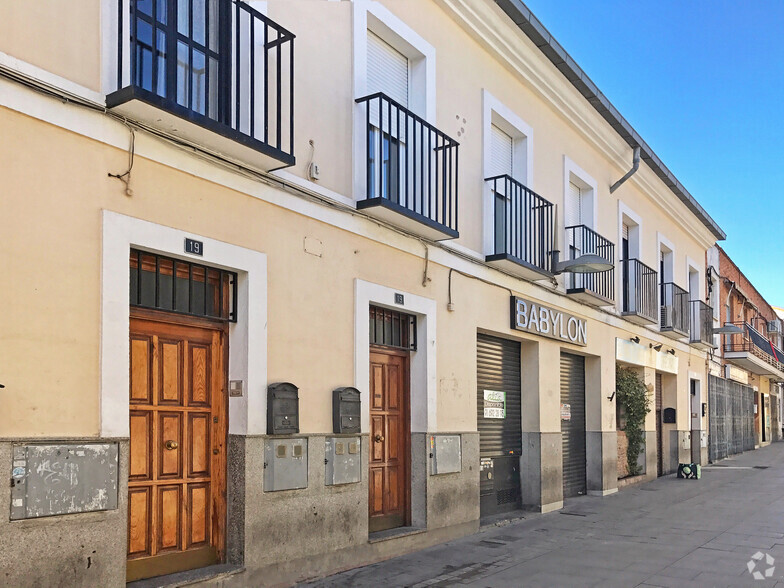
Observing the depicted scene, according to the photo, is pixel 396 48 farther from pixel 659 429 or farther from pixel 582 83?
pixel 659 429

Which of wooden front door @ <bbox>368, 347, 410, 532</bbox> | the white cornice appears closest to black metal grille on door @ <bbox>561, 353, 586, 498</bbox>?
the white cornice

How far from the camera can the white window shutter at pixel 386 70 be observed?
8453 mm

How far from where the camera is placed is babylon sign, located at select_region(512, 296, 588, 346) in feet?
35.5

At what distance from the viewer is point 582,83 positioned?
1240 cm

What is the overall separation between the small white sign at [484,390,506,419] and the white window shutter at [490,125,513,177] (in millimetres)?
2937

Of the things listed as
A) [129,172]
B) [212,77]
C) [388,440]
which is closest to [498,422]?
[388,440]

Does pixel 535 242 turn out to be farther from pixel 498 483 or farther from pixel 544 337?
pixel 498 483

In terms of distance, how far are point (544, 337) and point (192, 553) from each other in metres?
6.89

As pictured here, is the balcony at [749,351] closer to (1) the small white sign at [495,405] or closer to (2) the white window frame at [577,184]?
(2) the white window frame at [577,184]

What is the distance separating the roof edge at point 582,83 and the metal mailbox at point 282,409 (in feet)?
19.3

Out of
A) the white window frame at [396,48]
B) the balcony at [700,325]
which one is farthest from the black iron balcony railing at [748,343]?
the white window frame at [396,48]

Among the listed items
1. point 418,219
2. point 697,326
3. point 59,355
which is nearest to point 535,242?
point 418,219

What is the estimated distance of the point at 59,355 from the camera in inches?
194

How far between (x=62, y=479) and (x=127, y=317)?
3.70 ft
